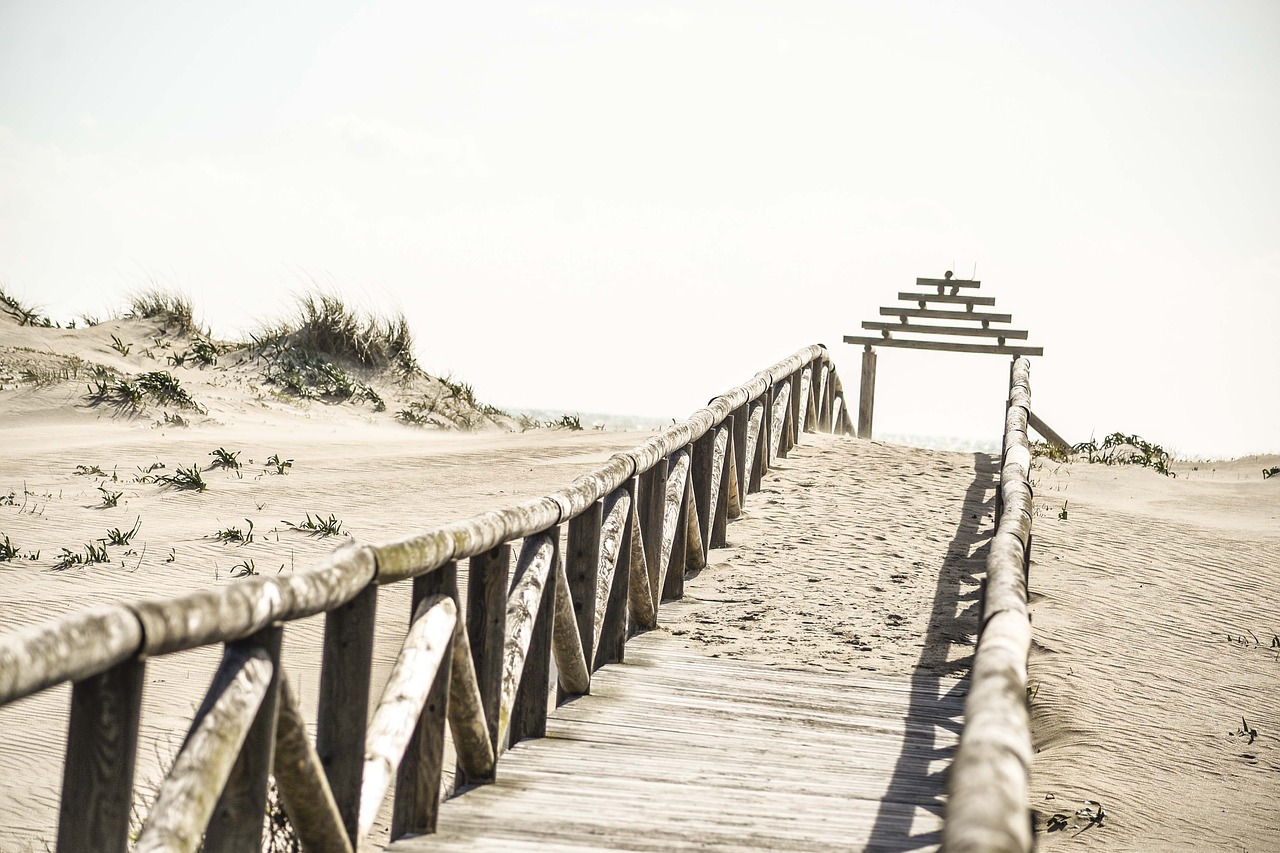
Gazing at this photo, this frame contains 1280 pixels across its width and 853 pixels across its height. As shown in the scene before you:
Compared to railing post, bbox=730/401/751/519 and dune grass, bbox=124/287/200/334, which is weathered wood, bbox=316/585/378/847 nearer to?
railing post, bbox=730/401/751/519

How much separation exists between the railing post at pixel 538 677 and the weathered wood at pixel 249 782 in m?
2.08

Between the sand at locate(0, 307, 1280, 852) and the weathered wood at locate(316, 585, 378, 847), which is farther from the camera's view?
the sand at locate(0, 307, 1280, 852)

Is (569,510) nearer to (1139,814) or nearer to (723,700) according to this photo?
(723,700)

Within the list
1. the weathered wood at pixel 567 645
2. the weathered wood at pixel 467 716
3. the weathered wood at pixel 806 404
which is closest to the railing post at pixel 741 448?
the weathered wood at pixel 806 404

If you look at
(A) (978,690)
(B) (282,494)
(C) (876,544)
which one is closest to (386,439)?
(B) (282,494)

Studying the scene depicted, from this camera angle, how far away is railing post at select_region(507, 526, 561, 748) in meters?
4.53

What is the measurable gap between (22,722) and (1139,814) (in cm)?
603

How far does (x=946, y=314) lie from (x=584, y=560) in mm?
14321

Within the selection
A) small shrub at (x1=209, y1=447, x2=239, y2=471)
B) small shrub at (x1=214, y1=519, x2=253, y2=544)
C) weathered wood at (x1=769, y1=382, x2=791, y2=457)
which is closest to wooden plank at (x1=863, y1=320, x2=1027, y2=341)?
weathered wood at (x1=769, y1=382, x2=791, y2=457)

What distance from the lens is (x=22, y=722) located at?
265 inches

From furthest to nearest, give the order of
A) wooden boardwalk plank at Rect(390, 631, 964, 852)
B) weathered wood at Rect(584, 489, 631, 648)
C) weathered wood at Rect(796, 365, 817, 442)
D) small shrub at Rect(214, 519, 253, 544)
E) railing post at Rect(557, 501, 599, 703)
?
weathered wood at Rect(796, 365, 817, 442) < small shrub at Rect(214, 519, 253, 544) < weathered wood at Rect(584, 489, 631, 648) < railing post at Rect(557, 501, 599, 703) < wooden boardwalk plank at Rect(390, 631, 964, 852)

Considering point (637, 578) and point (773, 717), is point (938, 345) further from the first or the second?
point (773, 717)

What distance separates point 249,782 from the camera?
2.39 metres

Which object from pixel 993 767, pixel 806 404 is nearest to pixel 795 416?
pixel 806 404
